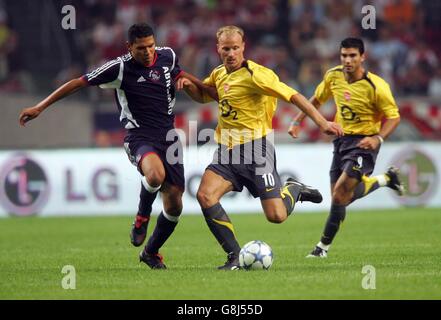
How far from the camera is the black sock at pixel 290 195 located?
9.47 meters

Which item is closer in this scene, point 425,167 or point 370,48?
point 425,167

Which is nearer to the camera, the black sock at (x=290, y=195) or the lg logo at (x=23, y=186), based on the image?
the black sock at (x=290, y=195)

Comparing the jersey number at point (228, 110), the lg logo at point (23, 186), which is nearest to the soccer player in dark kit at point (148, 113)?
the jersey number at point (228, 110)

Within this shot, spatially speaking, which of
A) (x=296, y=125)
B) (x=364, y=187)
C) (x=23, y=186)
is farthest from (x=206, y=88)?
(x=23, y=186)

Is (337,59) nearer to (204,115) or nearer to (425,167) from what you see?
(204,115)

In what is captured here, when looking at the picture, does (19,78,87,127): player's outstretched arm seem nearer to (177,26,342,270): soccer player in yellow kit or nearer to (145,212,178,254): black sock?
(177,26,342,270): soccer player in yellow kit

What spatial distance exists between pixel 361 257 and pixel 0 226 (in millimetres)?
7236

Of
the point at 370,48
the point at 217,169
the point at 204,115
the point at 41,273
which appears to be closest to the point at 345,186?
the point at 217,169

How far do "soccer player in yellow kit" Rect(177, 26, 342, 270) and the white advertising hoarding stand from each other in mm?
7748

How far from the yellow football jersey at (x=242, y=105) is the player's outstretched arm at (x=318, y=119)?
343 mm

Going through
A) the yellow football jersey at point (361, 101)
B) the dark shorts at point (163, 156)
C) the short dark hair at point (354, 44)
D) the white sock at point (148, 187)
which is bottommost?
the white sock at point (148, 187)

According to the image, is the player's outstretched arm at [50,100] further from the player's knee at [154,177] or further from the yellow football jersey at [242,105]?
the yellow football jersey at [242,105]

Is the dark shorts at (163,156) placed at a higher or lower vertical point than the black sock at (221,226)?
higher
